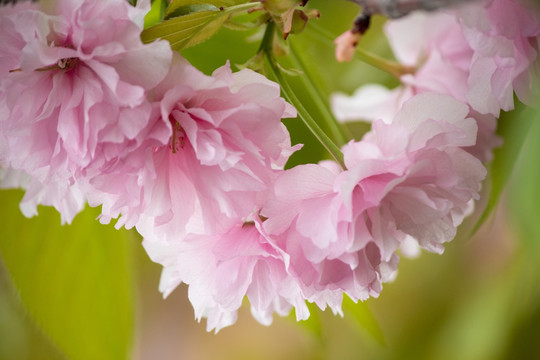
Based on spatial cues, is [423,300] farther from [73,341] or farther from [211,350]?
[73,341]

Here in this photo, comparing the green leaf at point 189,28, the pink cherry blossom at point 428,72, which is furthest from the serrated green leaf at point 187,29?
the pink cherry blossom at point 428,72

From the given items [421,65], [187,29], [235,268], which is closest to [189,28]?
[187,29]

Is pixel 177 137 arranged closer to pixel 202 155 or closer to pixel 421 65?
pixel 202 155

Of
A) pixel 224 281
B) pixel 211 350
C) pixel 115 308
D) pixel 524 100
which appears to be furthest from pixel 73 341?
pixel 211 350

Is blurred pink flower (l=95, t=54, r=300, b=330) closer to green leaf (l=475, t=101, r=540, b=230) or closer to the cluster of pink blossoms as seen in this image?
the cluster of pink blossoms

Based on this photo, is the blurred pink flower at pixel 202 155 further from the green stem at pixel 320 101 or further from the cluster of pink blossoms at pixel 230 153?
the green stem at pixel 320 101

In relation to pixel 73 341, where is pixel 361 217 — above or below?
above
